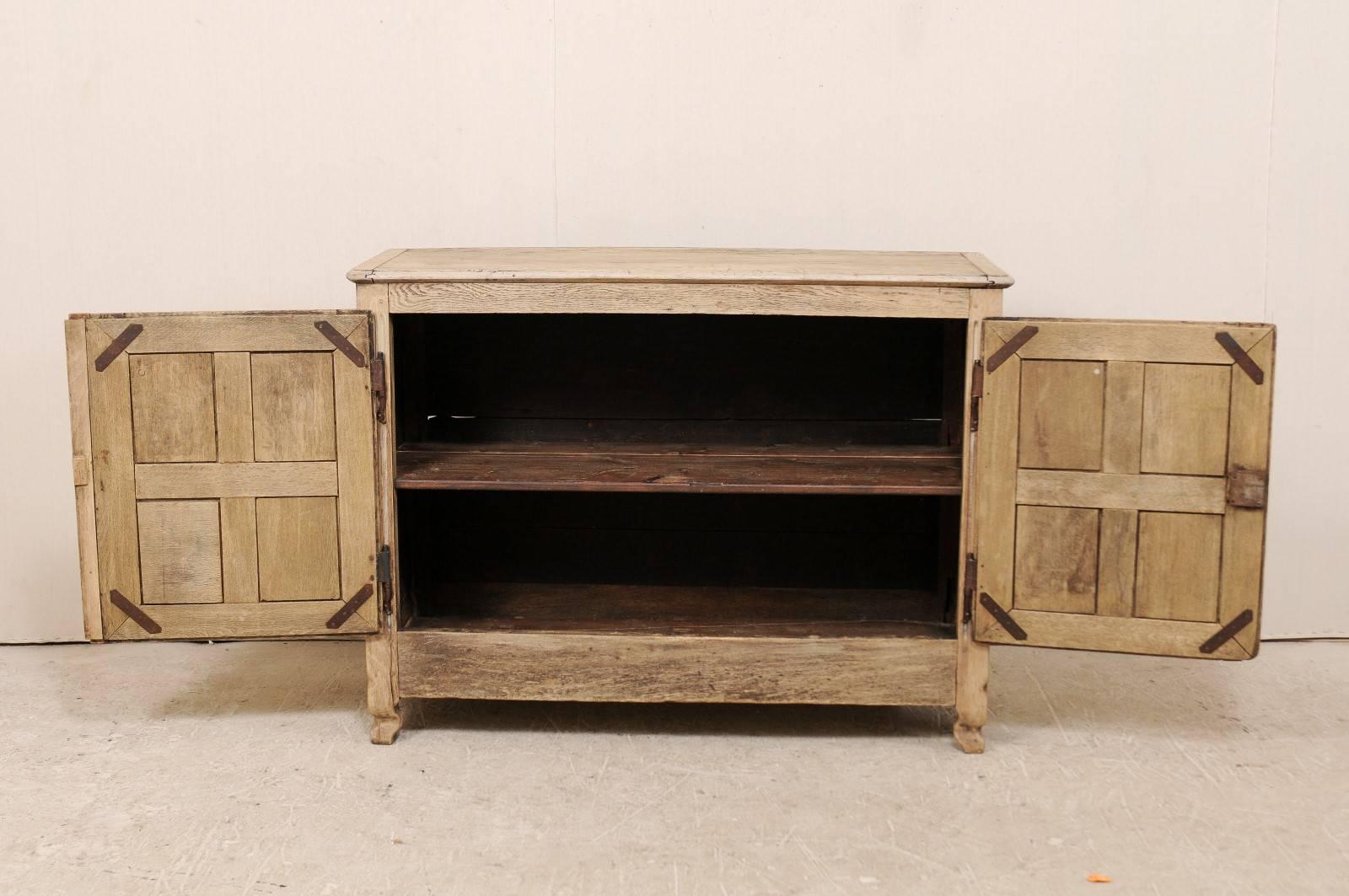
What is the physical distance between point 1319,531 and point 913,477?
4.92 ft

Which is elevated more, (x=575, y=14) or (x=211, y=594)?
(x=575, y=14)

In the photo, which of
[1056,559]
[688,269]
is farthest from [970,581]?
[688,269]

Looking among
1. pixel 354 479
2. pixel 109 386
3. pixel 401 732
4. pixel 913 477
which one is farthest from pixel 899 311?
pixel 109 386

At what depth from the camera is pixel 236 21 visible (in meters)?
2.91

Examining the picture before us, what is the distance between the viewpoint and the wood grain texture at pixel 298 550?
2.31m

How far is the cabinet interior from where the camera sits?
275 cm

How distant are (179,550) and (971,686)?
5.46 feet

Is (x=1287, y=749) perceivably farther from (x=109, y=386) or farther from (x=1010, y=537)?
(x=109, y=386)

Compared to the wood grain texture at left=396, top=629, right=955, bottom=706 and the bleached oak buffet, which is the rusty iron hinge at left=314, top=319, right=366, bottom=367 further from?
the wood grain texture at left=396, top=629, right=955, bottom=706

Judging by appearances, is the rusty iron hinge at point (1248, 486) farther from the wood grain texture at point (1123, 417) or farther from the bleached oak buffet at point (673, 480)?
the wood grain texture at point (1123, 417)

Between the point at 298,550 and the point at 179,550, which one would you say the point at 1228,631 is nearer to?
the point at 298,550

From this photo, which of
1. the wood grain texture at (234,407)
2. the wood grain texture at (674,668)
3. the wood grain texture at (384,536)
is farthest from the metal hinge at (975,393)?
the wood grain texture at (234,407)

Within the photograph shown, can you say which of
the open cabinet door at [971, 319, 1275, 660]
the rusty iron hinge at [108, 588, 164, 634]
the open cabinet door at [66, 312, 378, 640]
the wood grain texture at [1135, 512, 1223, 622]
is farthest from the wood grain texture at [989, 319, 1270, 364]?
the rusty iron hinge at [108, 588, 164, 634]

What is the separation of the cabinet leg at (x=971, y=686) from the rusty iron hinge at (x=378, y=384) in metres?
1.29
